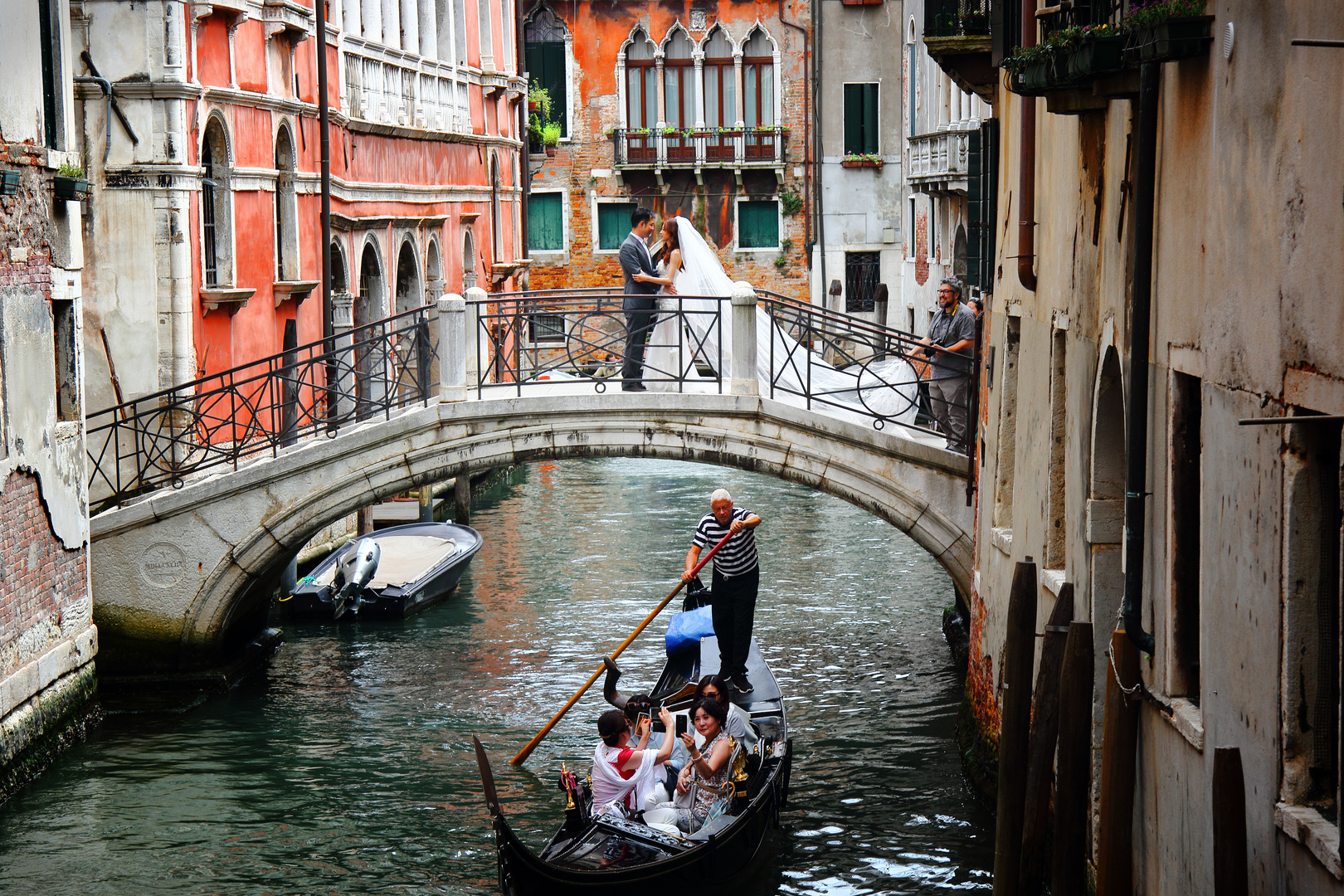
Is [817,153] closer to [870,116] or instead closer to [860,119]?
[860,119]

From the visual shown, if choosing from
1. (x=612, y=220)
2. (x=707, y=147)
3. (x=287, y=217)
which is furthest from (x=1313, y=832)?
(x=612, y=220)

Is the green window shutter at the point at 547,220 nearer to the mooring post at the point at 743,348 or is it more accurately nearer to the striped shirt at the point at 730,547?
the mooring post at the point at 743,348

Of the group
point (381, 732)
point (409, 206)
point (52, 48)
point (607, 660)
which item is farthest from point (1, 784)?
point (409, 206)

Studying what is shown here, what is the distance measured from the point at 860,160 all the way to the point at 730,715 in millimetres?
19637

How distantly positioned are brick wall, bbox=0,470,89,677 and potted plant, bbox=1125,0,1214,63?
20.7 feet

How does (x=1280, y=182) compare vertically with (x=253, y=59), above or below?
below

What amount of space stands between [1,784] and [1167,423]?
6153mm

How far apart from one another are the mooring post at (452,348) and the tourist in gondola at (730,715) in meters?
3.06

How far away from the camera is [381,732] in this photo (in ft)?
33.3

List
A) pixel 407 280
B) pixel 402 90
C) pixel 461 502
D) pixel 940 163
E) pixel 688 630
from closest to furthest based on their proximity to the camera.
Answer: pixel 688 630 < pixel 402 90 < pixel 461 502 < pixel 407 280 < pixel 940 163

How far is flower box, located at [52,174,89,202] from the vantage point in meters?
9.45

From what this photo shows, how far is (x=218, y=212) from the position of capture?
39.5ft

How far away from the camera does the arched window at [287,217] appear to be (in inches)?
527

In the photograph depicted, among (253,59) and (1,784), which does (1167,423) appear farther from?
(253,59)
